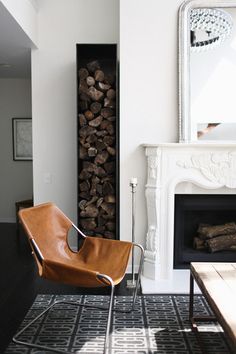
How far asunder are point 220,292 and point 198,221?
6.27 ft

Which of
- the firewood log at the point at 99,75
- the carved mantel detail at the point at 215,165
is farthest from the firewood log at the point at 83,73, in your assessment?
the carved mantel detail at the point at 215,165

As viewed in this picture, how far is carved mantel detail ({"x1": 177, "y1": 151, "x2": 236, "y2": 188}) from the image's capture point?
3.38m

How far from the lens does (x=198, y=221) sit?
393cm

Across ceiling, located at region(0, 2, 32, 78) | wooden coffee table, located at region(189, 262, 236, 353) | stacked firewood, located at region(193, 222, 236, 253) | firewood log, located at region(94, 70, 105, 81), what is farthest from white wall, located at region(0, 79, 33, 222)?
wooden coffee table, located at region(189, 262, 236, 353)

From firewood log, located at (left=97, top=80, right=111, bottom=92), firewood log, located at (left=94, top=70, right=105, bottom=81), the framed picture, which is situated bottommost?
the framed picture

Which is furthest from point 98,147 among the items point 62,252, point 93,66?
point 62,252

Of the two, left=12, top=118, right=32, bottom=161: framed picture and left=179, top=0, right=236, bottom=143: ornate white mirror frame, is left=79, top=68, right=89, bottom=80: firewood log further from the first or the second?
left=12, top=118, right=32, bottom=161: framed picture

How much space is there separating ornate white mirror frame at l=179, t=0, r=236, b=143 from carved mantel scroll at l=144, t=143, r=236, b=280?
20 centimetres

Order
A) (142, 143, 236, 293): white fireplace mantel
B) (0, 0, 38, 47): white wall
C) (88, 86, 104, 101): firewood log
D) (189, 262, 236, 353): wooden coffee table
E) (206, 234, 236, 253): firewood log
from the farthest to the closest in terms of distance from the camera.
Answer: (88, 86, 104, 101): firewood log, (206, 234, 236, 253): firewood log, (142, 143, 236, 293): white fireplace mantel, (0, 0, 38, 47): white wall, (189, 262, 236, 353): wooden coffee table

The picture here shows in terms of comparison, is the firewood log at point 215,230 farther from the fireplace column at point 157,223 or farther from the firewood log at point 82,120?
the firewood log at point 82,120

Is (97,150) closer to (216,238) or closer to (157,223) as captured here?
(157,223)

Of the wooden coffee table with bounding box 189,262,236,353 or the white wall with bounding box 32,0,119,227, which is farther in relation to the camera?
the white wall with bounding box 32,0,119,227

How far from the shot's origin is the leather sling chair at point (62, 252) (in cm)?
237

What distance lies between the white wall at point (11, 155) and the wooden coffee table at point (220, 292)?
423 cm
